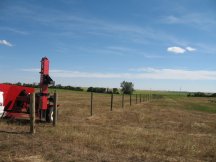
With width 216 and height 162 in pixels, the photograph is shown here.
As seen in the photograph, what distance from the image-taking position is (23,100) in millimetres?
14914

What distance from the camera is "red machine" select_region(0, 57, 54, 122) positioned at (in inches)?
585

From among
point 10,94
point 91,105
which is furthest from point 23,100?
point 91,105

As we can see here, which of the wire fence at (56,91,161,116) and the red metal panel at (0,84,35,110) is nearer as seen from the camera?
the red metal panel at (0,84,35,110)

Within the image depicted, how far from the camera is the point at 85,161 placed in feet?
25.9

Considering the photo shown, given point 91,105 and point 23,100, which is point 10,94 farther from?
point 91,105

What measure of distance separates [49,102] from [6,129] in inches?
152

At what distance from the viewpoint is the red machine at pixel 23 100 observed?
1486 cm

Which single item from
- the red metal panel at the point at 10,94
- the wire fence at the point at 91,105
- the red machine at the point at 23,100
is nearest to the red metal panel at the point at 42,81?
the red machine at the point at 23,100

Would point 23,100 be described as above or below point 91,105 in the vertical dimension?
above

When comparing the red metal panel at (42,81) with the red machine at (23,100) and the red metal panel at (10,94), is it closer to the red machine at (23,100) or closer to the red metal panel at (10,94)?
the red machine at (23,100)

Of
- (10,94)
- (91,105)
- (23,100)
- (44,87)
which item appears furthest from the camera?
(91,105)

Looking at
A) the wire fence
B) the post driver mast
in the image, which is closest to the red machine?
the post driver mast

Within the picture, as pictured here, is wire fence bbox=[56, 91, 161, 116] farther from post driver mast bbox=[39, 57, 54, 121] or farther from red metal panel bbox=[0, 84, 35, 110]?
red metal panel bbox=[0, 84, 35, 110]

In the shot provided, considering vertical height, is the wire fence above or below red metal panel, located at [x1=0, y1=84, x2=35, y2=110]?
below
